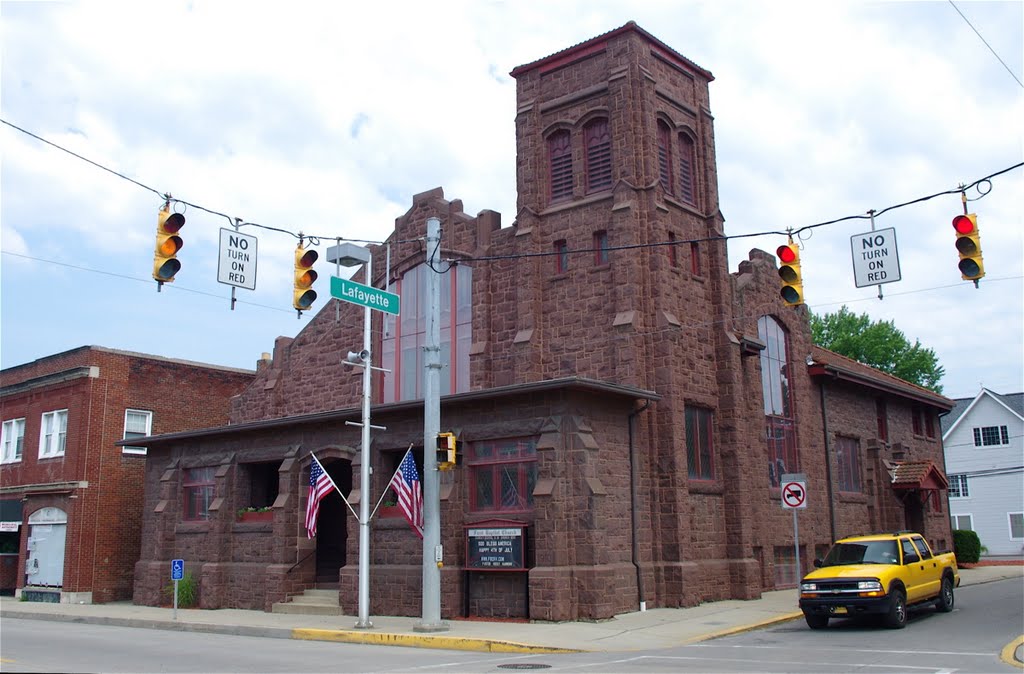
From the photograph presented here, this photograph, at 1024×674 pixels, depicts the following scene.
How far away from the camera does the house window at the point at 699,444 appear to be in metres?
24.3

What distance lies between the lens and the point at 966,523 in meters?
57.3

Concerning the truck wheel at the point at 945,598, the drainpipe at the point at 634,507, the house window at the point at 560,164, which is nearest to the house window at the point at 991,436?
the truck wheel at the point at 945,598

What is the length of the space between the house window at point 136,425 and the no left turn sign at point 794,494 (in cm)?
2309

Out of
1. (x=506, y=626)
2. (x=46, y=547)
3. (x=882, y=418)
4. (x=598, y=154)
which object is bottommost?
(x=506, y=626)

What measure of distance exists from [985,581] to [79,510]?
1184 inches

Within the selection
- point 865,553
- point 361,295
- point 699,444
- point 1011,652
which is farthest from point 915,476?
point 361,295

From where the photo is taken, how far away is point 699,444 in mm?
24641

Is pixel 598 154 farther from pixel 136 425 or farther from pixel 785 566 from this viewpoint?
Result: pixel 136 425

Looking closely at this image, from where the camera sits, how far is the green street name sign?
1877cm

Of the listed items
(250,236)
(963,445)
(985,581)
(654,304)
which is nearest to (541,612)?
(654,304)

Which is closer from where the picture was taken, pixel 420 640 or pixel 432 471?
pixel 420 640

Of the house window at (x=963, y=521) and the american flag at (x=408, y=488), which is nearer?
the american flag at (x=408, y=488)

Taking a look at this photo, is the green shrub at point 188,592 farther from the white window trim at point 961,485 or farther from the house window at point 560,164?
the white window trim at point 961,485

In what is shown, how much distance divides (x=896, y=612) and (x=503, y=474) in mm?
8930
